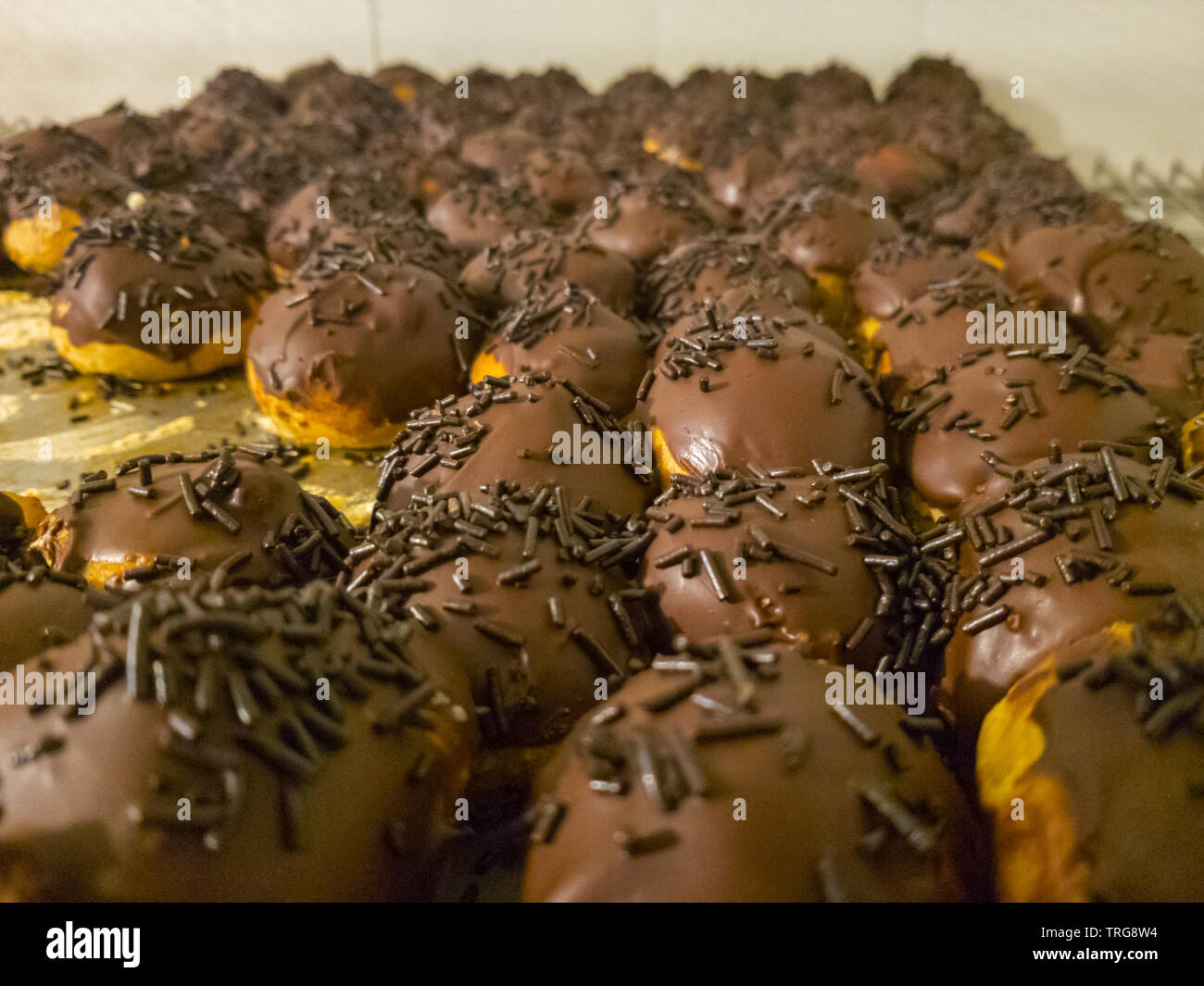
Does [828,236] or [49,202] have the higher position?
[49,202]

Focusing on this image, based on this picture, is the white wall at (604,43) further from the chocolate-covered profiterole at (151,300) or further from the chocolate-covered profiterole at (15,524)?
the chocolate-covered profiterole at (15,524)

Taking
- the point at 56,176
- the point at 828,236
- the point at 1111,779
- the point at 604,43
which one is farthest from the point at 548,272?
the point at 604,43

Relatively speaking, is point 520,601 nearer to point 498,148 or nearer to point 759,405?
point 759,405

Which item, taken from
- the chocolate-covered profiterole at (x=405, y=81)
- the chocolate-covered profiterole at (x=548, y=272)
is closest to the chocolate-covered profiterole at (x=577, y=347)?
the chocolate-covered profiterole at (x=548, y=272)

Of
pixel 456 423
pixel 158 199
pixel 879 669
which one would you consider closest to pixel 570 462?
pixel 456 423

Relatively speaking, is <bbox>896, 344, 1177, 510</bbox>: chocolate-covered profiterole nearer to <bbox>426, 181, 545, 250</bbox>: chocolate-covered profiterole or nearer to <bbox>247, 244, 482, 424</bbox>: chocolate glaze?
<bbox>247, 244, 482, 424</bbox>: chocolate glaze
